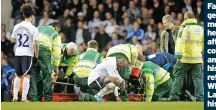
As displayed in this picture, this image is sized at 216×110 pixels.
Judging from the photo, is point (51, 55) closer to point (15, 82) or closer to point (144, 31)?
point (15, 82)

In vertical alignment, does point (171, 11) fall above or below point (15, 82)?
above

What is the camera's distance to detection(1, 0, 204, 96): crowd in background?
26.8 m

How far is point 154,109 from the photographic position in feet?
52.4

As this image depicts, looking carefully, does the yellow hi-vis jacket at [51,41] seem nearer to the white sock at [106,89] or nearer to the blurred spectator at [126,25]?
the white sock at [106,89]

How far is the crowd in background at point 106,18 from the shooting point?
26.8m

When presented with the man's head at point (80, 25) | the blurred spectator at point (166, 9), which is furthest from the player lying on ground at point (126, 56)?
the blurred spectator at point (166, 9)

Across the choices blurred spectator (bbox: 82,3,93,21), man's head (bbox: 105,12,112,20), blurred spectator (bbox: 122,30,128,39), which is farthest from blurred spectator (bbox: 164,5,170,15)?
blurred spectator (bbox: 82,3,93,21)

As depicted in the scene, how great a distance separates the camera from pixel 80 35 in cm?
2703

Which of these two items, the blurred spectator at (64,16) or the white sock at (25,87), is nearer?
the white sock at (25,87)

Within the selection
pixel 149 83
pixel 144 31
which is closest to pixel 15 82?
pixel 149 83

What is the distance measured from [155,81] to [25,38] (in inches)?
133

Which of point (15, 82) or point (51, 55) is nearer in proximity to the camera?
point (15, 82)

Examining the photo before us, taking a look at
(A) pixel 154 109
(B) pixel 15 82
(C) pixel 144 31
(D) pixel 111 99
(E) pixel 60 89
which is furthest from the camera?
(C) pixel 144 31

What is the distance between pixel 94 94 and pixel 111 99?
57 centimetres
